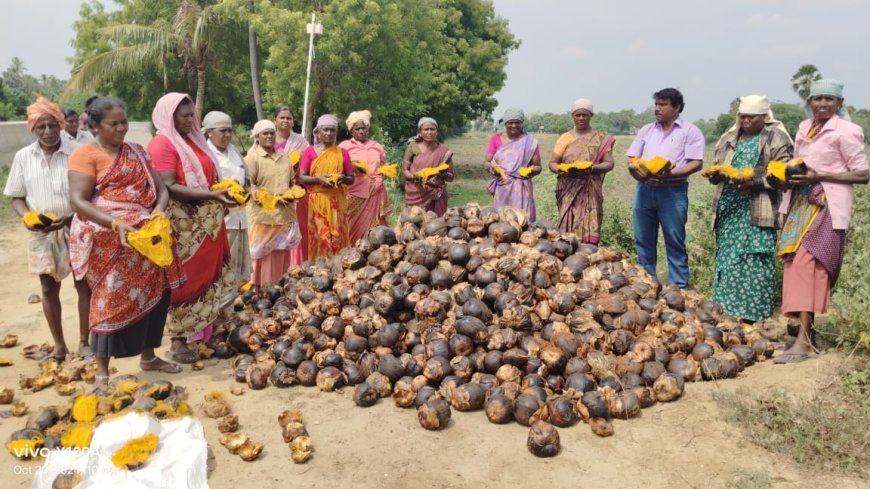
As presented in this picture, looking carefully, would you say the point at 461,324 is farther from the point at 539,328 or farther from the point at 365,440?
the point at 365,440

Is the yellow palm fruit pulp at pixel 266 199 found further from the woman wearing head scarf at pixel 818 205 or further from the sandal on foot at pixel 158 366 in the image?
the woman wearing head scarf at pixel 818 205

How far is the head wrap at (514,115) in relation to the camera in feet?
22.5

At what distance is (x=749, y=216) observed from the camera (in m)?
5.40

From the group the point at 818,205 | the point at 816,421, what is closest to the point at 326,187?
the point at 818,205

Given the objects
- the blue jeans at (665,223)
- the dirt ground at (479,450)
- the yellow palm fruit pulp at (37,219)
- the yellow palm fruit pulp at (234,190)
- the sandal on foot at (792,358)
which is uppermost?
the yellow palm fruit pulp at (234,190)

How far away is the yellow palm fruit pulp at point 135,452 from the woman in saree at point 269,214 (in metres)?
3.08

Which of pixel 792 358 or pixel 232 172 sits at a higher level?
pixel 232 172

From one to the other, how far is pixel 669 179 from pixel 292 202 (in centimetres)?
393

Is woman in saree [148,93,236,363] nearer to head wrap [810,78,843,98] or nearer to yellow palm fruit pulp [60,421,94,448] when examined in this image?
yellow palm fruit pulp [60,421,94,448]

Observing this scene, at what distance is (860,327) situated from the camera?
4520mm

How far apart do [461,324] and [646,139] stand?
3122 millimetres

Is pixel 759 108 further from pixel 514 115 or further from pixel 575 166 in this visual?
pixel 514 115

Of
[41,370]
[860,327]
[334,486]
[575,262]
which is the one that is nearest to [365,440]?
[334,486]

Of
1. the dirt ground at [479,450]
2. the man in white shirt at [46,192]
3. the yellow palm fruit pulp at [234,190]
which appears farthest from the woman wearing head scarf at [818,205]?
the man in white shirt at [46,192]
